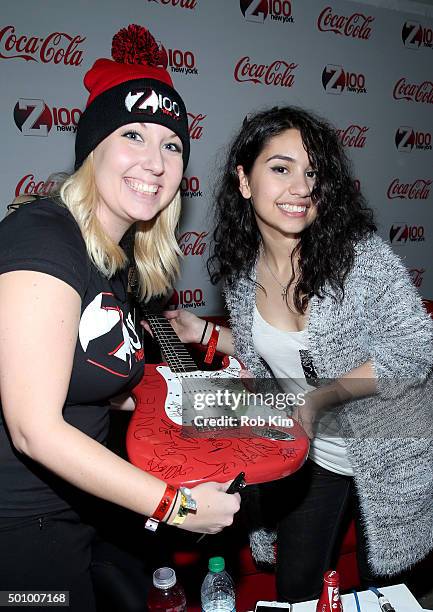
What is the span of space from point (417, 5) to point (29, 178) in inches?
132

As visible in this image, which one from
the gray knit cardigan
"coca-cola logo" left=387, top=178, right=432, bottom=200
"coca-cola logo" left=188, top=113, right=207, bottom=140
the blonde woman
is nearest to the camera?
the blonde woman

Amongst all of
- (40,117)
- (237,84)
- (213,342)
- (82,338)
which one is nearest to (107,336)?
(82,338)

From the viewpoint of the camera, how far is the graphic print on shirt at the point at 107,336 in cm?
106

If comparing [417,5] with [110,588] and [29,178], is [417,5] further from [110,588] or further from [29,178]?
[110,588]

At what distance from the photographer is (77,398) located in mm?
1086

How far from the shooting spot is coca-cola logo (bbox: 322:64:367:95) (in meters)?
3.90

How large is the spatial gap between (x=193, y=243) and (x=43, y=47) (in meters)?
1.53

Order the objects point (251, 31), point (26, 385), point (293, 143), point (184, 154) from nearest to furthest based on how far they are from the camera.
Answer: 1. point (26, 385)
2. point (184, 154)
3. point (293, 143)
4. point (251, 31)

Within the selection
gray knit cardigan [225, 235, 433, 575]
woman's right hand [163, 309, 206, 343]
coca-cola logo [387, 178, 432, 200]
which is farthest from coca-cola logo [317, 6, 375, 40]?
gray knit cardigan [225, 235, 433, 575]

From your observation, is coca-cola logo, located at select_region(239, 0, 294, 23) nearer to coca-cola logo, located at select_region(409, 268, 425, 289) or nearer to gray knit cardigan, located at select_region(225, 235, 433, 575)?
coca-cola logo, located at select_region(409, 268, 425, 289)

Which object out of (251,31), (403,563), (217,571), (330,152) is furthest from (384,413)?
(251,31)

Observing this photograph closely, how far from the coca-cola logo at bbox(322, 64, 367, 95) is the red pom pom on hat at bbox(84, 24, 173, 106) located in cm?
300

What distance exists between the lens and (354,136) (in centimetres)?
409

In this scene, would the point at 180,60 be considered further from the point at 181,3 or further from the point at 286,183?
the point at 286,183
